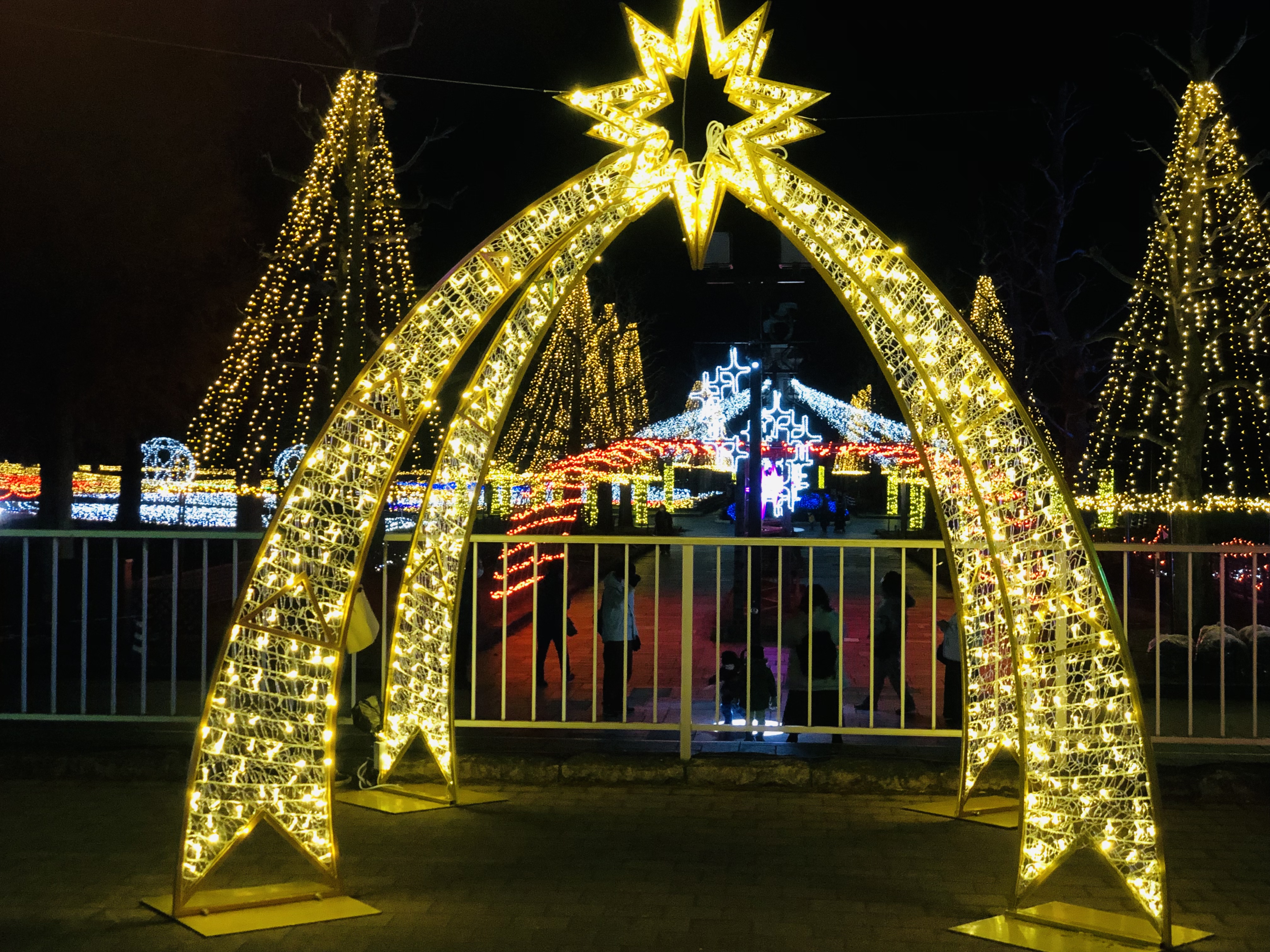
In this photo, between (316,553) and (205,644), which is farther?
(205,644)

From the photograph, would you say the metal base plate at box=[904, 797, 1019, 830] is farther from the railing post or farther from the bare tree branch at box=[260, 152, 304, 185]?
the bare tree branch at box=[260, 152, 304, 185]

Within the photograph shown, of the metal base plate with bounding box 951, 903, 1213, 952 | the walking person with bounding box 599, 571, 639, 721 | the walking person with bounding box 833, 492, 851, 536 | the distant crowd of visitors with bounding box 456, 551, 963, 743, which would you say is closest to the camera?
the metal base plate with bounding box 951, 903, 1213, 952

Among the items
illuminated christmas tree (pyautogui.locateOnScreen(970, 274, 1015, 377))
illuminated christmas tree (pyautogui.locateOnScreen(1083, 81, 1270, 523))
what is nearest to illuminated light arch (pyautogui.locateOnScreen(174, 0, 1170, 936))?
illuminated christmas tree (pyautogui.locateOnScreen(1083, 81, 1270, 523))

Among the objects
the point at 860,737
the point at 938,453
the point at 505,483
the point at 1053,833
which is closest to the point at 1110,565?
the point at 505,483

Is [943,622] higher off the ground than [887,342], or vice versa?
[887,342]

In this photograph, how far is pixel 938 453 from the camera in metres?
7.03

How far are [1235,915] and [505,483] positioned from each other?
63.8 ft

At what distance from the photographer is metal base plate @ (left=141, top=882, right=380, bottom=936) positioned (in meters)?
5.23

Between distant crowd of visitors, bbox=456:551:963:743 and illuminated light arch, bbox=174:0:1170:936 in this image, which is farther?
distant crowd of visitors, bbox=456:551:963:743

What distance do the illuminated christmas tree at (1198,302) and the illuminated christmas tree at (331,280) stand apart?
358 inches

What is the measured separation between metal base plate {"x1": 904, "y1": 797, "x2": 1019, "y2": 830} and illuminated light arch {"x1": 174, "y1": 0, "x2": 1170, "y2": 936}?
124 centimetres

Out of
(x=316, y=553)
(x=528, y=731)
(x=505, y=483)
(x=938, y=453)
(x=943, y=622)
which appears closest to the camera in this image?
(x=316, y=553)

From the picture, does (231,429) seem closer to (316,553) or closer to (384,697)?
(384,697)

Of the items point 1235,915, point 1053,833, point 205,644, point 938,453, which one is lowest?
point 1235,915
